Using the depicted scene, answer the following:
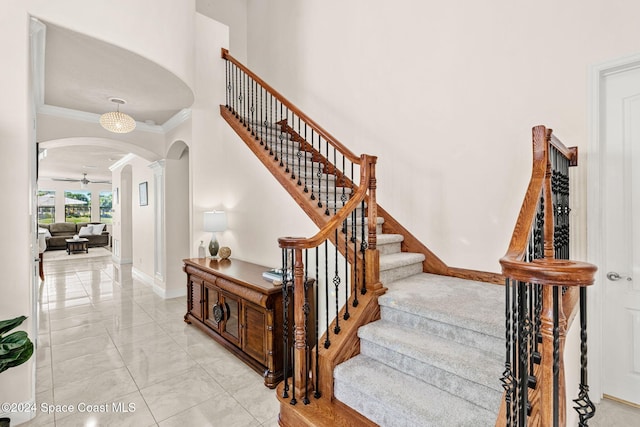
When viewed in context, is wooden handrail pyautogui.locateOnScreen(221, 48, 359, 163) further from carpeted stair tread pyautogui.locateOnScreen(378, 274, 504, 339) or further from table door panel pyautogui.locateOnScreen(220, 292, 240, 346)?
table door panel pyautogui.locateOnScreen(220, 292, 240, 346)

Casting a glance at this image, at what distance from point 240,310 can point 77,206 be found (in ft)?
48.3

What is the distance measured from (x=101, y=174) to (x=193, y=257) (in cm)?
1015

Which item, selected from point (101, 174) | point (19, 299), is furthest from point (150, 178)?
point (101, 174)

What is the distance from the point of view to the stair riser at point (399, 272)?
110 inches

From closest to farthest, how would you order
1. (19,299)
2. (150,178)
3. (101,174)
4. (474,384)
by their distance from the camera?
(474,384) → (19,299) → (150,178) → (101,174)

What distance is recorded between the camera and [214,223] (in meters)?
4.16

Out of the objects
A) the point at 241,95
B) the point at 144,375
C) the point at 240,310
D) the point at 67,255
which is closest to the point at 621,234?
the point at 240,310

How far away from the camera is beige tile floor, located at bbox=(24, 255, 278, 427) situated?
7.55 feet

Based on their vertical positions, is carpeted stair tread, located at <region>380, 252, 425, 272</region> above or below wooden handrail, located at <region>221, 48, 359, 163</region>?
below

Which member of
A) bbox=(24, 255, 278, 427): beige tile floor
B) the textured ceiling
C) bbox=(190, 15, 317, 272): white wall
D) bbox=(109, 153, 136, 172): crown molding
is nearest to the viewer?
bbox=(24, 255, 278, 427): beige tile floor

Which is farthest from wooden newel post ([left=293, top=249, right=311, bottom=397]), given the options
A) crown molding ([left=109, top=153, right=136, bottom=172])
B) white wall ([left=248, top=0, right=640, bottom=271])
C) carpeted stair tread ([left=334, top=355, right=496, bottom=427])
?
crown molding ([left=109, top=153, right=136, bottom=172])

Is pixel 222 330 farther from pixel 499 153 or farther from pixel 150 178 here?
pixel 150 178

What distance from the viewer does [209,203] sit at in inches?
180

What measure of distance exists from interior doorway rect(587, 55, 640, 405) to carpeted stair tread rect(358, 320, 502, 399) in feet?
4.04
